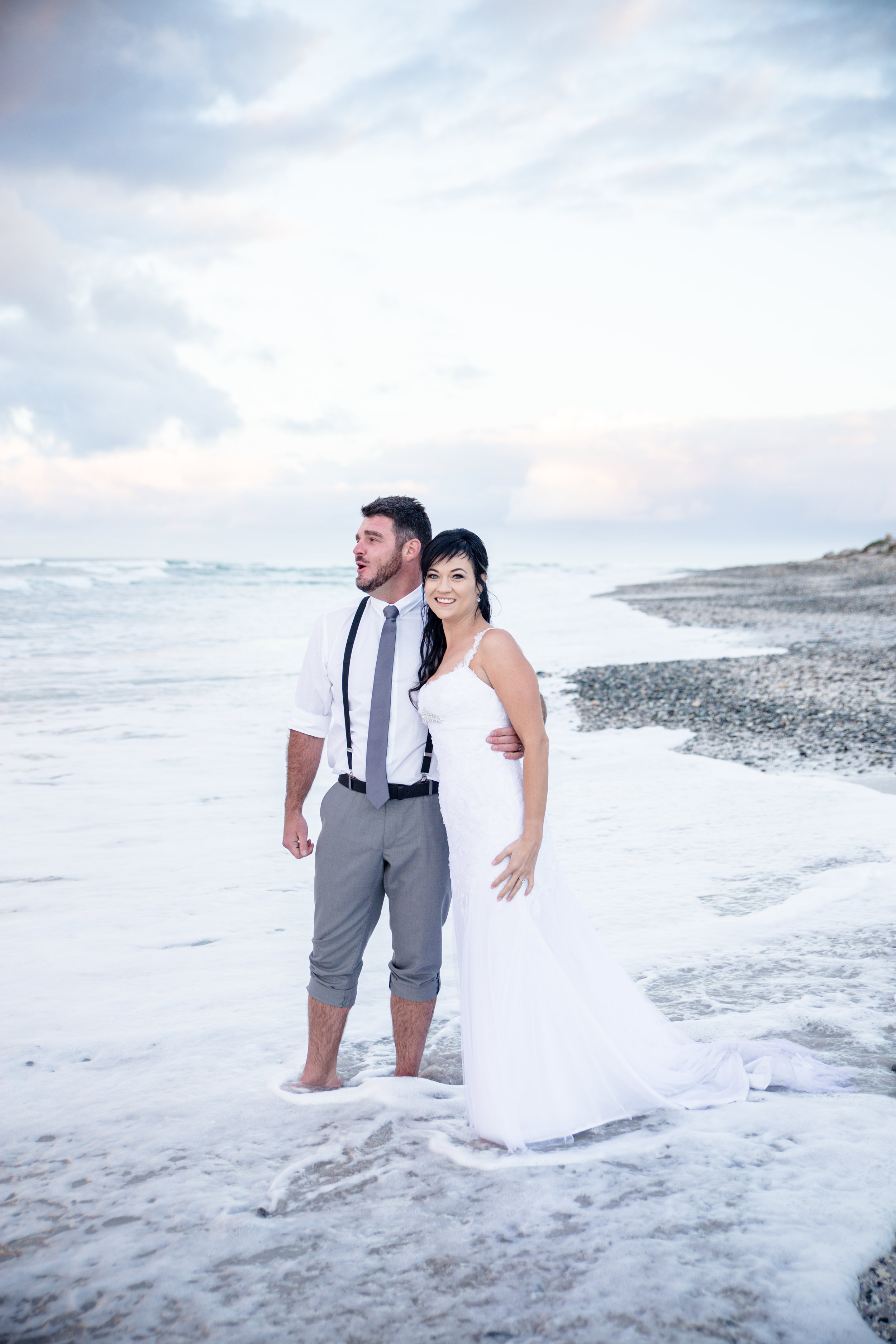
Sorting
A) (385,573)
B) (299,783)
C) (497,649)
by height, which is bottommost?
(299,783)

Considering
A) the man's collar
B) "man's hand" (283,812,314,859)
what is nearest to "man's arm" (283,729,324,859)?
"man's hand" (283,812,314,859)

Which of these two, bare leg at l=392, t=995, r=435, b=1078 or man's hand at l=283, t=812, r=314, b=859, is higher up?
man's hand at l=283, t=812, r=314, b=859

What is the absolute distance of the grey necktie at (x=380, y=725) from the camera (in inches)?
130

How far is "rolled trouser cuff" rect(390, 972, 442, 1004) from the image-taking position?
3.54 metres

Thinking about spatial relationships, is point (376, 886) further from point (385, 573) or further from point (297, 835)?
point (385, 573)

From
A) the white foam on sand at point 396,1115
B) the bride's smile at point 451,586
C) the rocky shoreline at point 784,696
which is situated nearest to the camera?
the white foam on sand at point 396,1115

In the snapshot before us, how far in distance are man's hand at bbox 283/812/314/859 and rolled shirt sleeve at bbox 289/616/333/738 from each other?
38 centimetres

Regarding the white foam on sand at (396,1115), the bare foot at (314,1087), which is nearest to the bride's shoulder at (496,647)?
the white foam on sand at (396,1115)

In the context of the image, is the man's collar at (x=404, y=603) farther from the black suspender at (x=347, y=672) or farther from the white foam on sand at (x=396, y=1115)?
the white foam on sand at (x=396, y=1115)

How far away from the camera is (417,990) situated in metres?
3.54

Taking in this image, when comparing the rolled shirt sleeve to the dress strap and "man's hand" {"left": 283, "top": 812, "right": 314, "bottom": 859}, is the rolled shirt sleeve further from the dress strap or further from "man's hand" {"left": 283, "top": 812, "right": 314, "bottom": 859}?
the dress strap

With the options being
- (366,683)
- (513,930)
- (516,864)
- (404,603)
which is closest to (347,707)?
(366,683)

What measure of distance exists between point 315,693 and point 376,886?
0.81m

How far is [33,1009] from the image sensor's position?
4512mm
